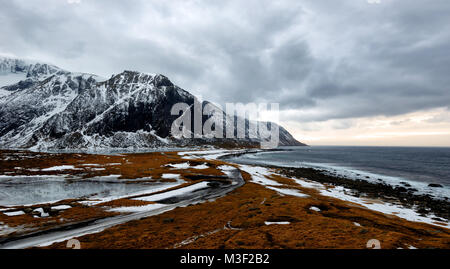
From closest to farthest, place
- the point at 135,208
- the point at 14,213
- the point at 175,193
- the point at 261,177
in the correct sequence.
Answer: the point at 14,213 → the point at 135,208 → the point at 175,193 → the point at 261,177

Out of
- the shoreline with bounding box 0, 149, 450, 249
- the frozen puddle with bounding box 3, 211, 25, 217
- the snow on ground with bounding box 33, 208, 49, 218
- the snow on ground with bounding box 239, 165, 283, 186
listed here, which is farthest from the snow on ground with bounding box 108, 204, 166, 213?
the snow on ground with bounding box 239, 165, 283, 186

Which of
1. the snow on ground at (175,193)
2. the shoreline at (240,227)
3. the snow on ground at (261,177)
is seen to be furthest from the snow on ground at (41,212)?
the snow on ground at (261,177)

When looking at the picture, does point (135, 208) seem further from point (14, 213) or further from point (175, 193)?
point (14, 213)

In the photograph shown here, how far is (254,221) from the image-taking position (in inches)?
693

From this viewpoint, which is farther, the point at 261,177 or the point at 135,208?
the point at 261,177

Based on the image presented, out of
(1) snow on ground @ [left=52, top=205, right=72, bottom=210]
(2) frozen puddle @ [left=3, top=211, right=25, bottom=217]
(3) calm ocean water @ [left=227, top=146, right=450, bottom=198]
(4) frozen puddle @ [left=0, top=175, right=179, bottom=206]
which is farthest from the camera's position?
(3) calm ocean water @ [left=227, top=146, right=450, bottom=198]

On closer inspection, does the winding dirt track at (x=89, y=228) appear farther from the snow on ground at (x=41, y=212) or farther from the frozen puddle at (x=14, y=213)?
the frozen puddle at (x=14, y=213)

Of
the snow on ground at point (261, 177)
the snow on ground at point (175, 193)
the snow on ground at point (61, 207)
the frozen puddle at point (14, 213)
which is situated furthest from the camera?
the snow on ground at point (261, 177)

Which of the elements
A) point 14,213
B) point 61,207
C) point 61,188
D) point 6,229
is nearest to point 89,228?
point 6,229

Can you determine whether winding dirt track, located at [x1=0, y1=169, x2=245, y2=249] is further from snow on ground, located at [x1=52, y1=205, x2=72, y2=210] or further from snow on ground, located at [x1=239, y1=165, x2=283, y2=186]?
snow on ground, located at [x1=239, y1=165, x2=283, y2=186]

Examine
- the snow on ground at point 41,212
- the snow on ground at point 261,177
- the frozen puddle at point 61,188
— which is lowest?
the snow on ground at point 261,177

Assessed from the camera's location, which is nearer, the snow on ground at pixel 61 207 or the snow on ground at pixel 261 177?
the snow on ground at pixel 61 207

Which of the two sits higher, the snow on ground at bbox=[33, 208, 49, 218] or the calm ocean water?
the snow on ground at bbox=[33, 208, 49, 218]

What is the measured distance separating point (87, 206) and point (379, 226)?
30348mm
